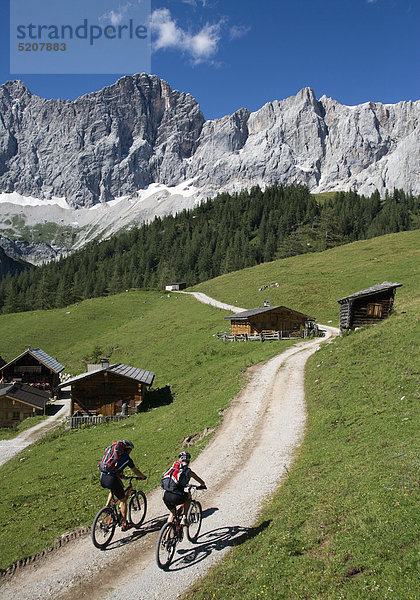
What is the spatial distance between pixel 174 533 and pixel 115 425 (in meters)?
22.4

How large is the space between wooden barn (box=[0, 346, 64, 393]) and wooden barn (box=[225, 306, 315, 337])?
25286 millimetres

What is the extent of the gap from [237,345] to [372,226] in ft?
379

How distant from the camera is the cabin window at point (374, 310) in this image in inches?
1555

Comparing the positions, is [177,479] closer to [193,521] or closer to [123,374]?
[193,521]

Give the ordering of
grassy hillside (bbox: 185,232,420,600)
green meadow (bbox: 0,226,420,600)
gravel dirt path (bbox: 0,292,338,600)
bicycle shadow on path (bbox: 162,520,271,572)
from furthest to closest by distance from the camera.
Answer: bicycle shadow on path (bbox: 162,520,271,572), gravel dirt path (bbox: 0,292,338,600), green meadow (bbox: 0,226,420,600), grassy hillside (bbox: 185,232,420,600)

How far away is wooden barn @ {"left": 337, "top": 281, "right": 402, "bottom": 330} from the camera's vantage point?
3909 centimetres

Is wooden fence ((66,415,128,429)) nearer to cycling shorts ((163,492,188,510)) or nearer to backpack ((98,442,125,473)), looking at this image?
backpack ((98,442,125,473))

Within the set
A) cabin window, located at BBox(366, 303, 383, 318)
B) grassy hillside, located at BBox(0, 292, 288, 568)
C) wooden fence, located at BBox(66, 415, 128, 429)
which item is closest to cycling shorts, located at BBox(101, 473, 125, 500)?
grassy hillside, located at BBox(0, 292, 288, 568)

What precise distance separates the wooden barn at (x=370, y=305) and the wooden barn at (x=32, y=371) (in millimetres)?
37796

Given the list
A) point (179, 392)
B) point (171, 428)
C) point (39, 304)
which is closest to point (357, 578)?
point (171, 428)

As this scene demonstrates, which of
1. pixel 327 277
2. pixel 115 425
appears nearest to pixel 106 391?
pixel 115 425

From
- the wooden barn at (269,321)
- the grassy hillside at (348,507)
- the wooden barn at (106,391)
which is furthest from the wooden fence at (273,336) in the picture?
the grassy hillside at (348,507)

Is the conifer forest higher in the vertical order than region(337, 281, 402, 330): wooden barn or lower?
higher

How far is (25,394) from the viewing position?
45344 millimetres
